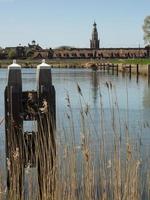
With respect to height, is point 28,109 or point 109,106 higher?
point 28,109

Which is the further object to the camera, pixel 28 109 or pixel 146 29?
pixel 146 29

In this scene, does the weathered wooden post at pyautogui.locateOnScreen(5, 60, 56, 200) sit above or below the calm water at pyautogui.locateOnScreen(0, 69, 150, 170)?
above

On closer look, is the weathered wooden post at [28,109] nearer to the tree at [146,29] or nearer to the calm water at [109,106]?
the calm water at [109,106]

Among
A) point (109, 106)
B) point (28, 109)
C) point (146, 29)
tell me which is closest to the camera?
point (28, 109)

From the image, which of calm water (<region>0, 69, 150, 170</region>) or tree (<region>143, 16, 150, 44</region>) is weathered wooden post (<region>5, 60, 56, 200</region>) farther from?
tree (<region>143, 16, 150, 44</region>)

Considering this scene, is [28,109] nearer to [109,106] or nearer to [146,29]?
[109,106]

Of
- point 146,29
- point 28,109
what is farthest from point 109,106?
point 146,29

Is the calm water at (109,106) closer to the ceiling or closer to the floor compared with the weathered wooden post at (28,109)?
closer to the floor

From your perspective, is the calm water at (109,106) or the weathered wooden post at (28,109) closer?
the weathered wooden post at (28,109)

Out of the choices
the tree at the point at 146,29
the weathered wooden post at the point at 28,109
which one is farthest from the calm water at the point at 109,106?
the tree at the point at 146,29

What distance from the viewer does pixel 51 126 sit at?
918 centimetres

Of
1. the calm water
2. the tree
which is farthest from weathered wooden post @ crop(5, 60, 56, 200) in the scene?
the tree

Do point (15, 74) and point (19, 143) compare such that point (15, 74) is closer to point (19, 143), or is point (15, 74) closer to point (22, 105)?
point (22, 105)

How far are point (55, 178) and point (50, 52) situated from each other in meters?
193
